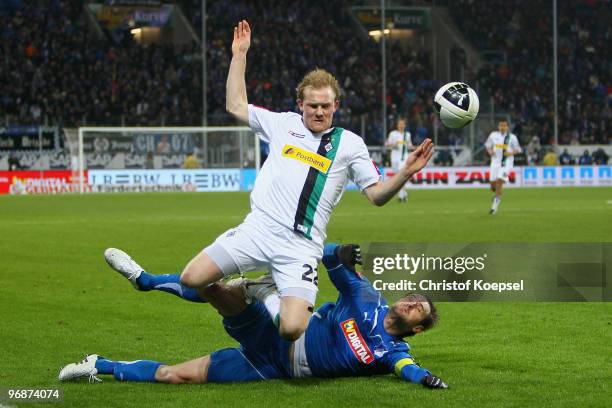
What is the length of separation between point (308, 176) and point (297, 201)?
0.20 meters

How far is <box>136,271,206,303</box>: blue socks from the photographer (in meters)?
7.78

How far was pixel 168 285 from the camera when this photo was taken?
7.89m

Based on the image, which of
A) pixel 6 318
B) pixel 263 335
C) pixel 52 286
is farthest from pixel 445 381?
pixel 52 286

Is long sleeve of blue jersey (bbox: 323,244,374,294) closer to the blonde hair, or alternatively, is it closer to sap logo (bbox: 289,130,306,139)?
sap logo (bbox: 289,130,306,139)

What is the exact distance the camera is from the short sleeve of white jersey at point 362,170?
7.54 metres

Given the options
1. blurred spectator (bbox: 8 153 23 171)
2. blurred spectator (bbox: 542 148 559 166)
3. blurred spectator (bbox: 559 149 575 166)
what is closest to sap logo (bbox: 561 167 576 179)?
blurred spectator (bbox: 542 148 559 166)

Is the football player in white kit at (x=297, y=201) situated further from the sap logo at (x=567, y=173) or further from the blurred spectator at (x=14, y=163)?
the sap logo at (x=567, y=173)

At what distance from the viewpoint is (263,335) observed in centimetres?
729

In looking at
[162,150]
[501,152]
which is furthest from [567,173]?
[501,152]

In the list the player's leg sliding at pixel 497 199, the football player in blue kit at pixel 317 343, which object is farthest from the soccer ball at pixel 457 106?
the player's leg sliding at pixel 497 199

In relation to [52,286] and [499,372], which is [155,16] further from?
[499,372]

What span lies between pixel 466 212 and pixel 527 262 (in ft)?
37.5

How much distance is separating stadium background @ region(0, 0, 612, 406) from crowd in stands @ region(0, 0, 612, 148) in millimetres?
92

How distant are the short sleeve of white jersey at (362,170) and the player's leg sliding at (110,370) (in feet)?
6.24
